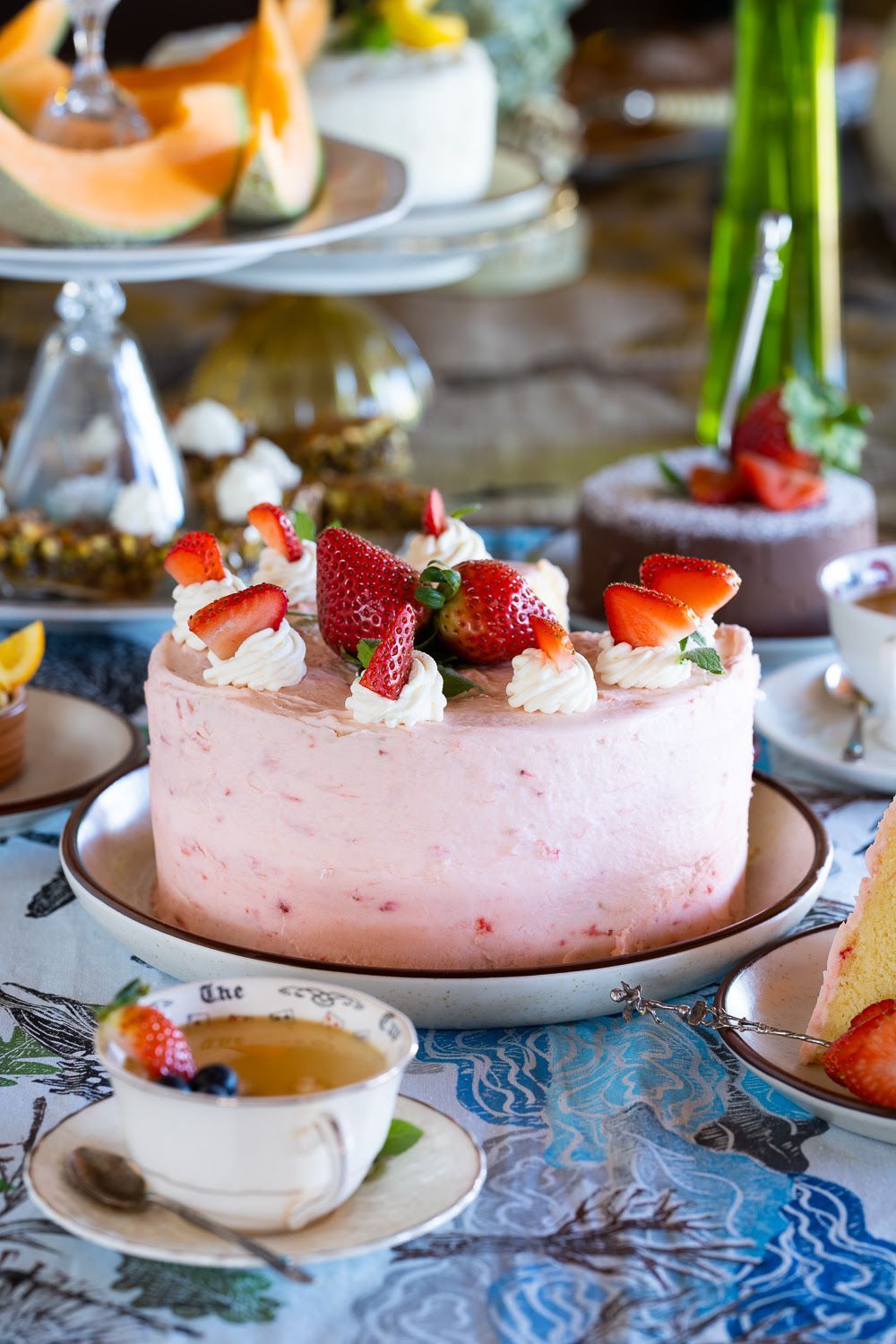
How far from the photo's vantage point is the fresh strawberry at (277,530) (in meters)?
1.42

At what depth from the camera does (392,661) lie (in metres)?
1.16

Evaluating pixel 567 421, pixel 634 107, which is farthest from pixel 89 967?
pixel 634 107

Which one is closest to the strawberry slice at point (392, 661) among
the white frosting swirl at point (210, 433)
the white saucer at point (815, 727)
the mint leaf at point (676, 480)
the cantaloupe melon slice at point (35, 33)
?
the white saucer at point (815, 727)

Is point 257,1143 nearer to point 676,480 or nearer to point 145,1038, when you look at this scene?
point 145,1038

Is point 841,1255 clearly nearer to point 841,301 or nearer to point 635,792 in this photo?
point 635,792

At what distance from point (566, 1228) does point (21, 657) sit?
0.80 m

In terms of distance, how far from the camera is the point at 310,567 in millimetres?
1427

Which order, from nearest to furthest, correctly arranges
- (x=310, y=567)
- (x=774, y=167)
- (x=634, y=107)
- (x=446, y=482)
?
(x=310, y=567), (x=774, y=167), (x=446, y=482), (x=634, y=107)

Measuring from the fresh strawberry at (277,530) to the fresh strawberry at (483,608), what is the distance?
0.22 metres

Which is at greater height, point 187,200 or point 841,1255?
point 187,200

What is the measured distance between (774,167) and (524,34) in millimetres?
1514

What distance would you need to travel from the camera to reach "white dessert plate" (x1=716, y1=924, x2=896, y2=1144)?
1.03 meters

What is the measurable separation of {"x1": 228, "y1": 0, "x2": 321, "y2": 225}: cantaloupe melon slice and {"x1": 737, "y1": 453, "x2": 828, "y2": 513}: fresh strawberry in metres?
0.61

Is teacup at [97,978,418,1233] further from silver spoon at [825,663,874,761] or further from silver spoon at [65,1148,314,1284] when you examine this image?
silver spoon at [825,663,874,761]
